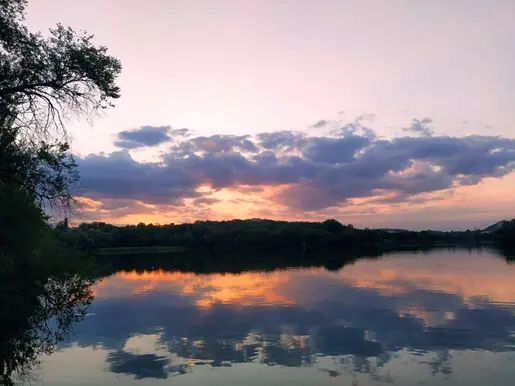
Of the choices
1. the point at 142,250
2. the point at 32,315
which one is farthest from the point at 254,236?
the point at 32,315

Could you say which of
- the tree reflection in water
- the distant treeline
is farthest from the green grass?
the tree reflection in water

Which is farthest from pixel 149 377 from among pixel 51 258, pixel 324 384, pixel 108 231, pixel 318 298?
pixel 108 231

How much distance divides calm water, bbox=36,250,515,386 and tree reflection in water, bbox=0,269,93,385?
1.95 ft

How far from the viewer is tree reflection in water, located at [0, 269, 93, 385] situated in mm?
12894

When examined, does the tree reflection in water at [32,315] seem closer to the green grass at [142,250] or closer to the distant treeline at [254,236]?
the green grass at [142,250]

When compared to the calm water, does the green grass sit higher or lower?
higher

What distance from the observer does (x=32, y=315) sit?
19.7 meters

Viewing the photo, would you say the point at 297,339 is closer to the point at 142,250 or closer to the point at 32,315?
the point at 32,315

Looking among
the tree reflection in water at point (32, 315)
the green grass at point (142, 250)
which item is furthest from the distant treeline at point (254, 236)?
the tree reflection in water at point (32, 315)

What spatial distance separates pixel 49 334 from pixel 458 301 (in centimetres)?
1876

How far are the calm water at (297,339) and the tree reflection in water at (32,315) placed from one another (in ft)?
1.95

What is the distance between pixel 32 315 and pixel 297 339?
37.7 feet

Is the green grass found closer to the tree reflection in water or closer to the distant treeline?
the distant treeline

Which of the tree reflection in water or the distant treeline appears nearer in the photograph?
the tree reflection in water
